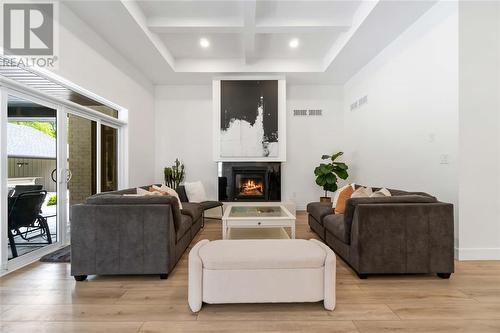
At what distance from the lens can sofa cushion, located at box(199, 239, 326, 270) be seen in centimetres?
179

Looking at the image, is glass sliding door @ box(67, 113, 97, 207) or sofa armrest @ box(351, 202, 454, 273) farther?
glass sliding door @ box(67, 113, 97, 207)

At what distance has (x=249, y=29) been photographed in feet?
12.8

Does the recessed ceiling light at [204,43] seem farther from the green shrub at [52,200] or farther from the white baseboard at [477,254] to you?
the white baseboard at [477,254]

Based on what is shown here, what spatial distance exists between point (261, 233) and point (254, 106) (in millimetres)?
3115

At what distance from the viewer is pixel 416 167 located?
3498mm

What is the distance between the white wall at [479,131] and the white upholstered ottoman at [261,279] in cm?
217

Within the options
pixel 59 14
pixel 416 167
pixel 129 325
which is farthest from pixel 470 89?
pixel 59 14

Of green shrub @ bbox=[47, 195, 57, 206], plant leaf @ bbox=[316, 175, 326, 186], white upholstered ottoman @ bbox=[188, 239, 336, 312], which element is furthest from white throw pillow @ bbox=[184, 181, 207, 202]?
white upholstered ottoman @ bbox=[188, 239, 336, 312]

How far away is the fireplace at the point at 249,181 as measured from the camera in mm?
5809

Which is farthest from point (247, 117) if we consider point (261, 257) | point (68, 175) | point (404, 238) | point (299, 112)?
point (261, 257)

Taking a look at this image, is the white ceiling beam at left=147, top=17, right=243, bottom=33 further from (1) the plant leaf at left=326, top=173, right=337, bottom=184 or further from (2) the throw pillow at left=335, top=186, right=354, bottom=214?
(1) the plant leaf at left=326, top=173, right=337, bottom=184

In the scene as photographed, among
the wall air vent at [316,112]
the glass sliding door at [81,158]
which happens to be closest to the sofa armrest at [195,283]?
the glass sliding door at [81,158]

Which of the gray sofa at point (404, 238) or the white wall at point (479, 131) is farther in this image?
the white wall at point (479, 131)

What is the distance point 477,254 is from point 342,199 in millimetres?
1555
